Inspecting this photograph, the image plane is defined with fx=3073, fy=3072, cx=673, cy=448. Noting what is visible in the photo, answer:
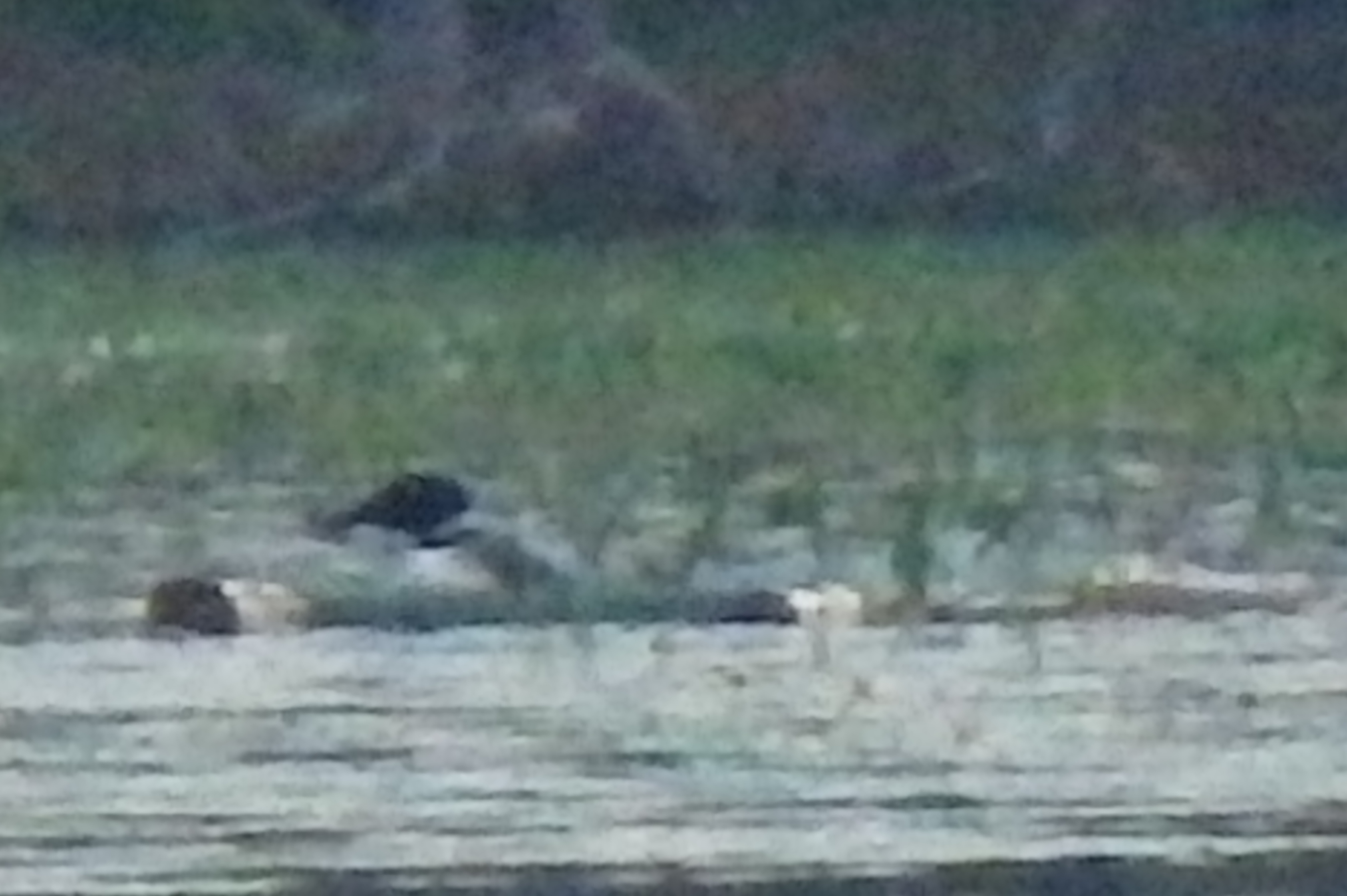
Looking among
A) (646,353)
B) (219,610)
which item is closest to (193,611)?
(219,610)

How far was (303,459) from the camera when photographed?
683 millimetres

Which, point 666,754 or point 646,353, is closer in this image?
point 666,754

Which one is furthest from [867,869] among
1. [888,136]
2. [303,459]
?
[888,136]

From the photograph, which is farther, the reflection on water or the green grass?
the green grass

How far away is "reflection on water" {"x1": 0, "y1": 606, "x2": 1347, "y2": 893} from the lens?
404 mm

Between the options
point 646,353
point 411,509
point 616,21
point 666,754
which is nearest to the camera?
point 666,754

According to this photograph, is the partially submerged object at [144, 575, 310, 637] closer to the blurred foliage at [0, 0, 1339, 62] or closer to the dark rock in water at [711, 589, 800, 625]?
the dark rock in water at [711, 589, 800, 625]

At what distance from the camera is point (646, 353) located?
79cm

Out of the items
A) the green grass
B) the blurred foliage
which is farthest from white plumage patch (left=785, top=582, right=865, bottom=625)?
the blurred foliage

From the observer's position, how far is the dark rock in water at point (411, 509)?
614mm

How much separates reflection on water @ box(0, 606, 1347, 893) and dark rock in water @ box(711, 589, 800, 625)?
1 cm

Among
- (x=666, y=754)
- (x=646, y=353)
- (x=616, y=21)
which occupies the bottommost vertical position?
(x=666, y=754)

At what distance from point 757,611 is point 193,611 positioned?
97 mm

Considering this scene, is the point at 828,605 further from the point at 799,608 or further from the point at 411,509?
the point at 411,509
